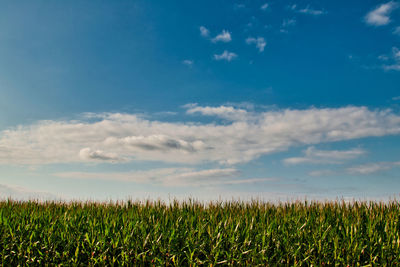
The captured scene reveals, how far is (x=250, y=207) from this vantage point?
9742 millimetres

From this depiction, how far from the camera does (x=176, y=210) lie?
9.30 metres

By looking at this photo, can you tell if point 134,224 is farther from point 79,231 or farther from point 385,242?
point 385,242

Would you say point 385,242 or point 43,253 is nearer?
point 385,242

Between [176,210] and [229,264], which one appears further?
[176,210]

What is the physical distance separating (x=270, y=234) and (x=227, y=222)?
1.16 metres

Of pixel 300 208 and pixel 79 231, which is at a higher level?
pixel 300 208

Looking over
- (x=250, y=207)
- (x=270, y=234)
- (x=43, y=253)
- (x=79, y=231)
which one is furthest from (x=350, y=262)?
(x=43, y=253)

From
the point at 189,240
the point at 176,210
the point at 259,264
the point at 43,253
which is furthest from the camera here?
the point at 176,210

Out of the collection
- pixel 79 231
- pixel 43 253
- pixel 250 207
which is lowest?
pixel 43 253

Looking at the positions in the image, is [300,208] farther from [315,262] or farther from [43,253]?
[43,253]

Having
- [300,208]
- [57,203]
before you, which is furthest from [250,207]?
[57,203]

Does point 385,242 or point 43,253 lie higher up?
point 385,242

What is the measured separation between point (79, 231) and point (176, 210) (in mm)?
2682

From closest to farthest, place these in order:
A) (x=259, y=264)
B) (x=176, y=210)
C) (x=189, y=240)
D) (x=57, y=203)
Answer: (x=259, y=264) < (x=189, y=240) < (x=176, y=210) < (x=57, y=203)
